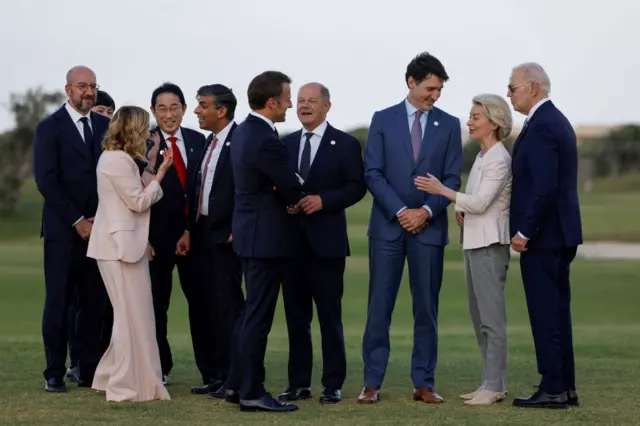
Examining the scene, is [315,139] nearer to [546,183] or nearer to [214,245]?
[214,245]

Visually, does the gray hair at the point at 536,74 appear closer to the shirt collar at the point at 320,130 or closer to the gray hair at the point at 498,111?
the gray hair at the point at 498,111

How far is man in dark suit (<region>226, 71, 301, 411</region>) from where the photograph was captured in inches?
314

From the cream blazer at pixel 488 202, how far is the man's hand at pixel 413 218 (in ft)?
0.75

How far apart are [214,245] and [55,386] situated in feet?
5.06

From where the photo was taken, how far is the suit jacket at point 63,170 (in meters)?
9.09

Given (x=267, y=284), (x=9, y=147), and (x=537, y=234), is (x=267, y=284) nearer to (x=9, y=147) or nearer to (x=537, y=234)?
(x=537, y=234)

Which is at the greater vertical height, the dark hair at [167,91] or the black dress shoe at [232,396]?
the dark hair at [167,91]

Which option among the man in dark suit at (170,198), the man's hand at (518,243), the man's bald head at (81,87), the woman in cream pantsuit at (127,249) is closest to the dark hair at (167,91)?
the man in dark suit at (170,198)

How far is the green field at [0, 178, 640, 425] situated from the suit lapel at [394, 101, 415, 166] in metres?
1.72

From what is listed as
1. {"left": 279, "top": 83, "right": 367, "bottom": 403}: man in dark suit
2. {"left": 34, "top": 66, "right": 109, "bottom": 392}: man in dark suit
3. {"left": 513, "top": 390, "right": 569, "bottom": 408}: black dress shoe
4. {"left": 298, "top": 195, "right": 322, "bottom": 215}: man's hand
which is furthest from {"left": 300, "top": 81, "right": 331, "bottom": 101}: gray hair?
{"left": 513, "top": 390, "right": 569, "bottom": 408}: black dress shoe

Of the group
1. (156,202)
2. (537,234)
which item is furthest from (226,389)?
(537,234)

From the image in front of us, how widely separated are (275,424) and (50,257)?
2588 millimetres

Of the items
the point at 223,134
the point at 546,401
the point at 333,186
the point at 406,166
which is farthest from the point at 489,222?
the point at 223,134

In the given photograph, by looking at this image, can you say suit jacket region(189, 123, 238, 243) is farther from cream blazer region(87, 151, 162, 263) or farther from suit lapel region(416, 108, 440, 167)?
suit lapel region(416, 108, 440, 167)
